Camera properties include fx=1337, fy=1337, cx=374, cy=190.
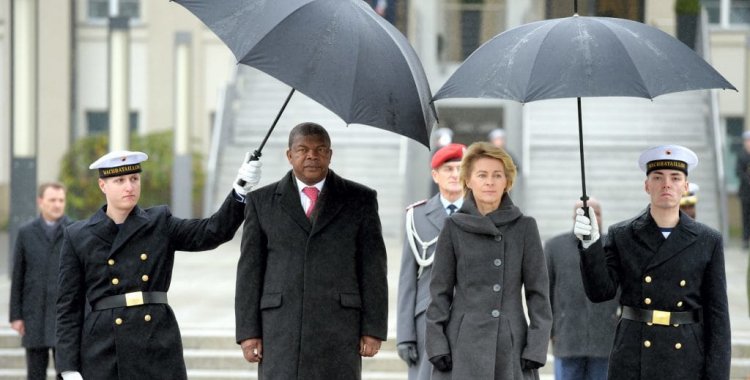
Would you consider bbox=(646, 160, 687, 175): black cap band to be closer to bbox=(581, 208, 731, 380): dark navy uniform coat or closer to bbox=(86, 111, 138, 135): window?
bbox=(581, 208, 731, 380): dark navy uniform coat

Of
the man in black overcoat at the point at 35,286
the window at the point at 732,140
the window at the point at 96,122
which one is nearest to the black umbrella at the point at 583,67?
the man in black overcoat at the point at 35,286

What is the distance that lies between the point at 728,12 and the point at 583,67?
24362 millimetres

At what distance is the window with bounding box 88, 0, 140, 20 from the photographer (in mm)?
30875

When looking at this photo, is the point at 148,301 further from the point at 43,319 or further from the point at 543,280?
the point at 43,319

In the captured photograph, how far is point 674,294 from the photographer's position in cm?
634

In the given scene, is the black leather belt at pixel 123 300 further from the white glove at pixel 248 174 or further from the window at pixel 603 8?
the window at pixel 603 8

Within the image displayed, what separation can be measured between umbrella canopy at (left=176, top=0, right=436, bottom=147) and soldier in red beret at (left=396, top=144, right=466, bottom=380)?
4.48 ft

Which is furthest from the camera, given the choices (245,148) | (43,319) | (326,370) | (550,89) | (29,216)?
(245,148)

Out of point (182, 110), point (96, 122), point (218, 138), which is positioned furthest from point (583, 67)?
point (96, 122)

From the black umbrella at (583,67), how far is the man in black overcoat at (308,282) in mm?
842

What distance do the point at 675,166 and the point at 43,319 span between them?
16.9 ft

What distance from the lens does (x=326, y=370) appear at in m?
6.46

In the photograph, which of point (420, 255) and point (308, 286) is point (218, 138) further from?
point (308, 286)

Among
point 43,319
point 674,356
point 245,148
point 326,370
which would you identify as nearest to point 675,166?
point 674,356
